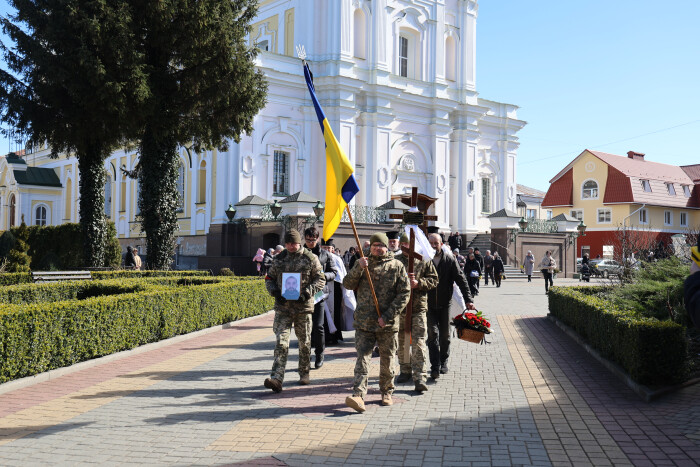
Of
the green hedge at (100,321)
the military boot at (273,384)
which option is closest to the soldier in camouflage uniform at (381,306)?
the military boot at (273,384)

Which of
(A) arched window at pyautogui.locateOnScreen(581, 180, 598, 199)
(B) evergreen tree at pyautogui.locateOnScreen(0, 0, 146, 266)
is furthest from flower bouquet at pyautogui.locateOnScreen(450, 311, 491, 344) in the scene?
(A) arched window at pyautogui.locateOnScreen(581, 180, 598, 199)

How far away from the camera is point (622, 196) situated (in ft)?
176

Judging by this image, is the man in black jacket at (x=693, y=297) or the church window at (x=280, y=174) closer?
the man in black jacket at (x=693, y=297)

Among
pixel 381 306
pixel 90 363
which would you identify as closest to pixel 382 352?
pixel 381 306

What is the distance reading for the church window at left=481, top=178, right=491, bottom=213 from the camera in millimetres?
43969

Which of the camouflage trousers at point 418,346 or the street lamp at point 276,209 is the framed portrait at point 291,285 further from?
the street lamp at point 276,209

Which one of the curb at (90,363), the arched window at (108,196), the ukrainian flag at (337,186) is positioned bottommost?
the curb at (90,363)

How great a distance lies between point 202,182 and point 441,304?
91.3ft

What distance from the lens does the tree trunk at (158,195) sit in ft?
65.2

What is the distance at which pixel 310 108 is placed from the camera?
3531 centimetres

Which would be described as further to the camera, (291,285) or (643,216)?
(643,216)

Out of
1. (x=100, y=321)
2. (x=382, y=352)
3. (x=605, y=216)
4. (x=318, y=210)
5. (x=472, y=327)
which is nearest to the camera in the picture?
(x=382, y=352)

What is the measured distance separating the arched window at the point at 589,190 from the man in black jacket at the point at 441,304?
51.6 m

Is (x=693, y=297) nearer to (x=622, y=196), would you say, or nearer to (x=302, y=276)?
(x=302, y=276)
